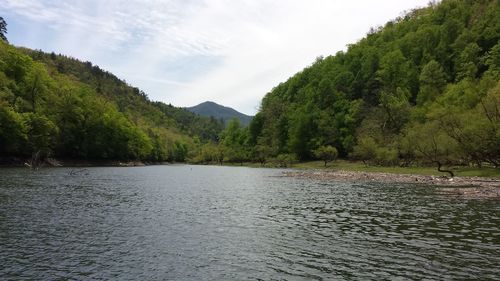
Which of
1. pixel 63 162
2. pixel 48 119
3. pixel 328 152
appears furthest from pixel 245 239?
pixel 328 152

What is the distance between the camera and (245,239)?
29.3 metres

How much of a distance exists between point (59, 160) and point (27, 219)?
395 feet

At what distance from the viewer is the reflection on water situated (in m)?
21.3

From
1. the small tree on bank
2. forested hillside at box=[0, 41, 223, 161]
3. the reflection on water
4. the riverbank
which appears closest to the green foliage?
the small tree on bank

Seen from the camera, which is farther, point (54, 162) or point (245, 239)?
point (54, 162)

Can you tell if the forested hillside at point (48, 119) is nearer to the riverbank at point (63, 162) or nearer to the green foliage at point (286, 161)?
the riverbank at point (63, 162)

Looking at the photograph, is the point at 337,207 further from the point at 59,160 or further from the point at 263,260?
the point at 59,160

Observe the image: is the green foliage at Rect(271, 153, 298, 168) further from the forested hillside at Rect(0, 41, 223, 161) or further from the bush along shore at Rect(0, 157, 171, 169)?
the forested hillside at Rect(0, 41, 223, 161)

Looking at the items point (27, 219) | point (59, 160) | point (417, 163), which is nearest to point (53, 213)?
point (27, 219)

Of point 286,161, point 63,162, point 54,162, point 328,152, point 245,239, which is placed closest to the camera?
point 245,239

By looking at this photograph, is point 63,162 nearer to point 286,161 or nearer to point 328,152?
point 286,161

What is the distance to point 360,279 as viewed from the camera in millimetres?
19859

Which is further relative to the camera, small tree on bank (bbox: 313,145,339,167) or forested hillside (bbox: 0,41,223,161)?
small tree on bank (bbox: 313,145,339,167)

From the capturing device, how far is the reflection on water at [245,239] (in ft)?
69.8
